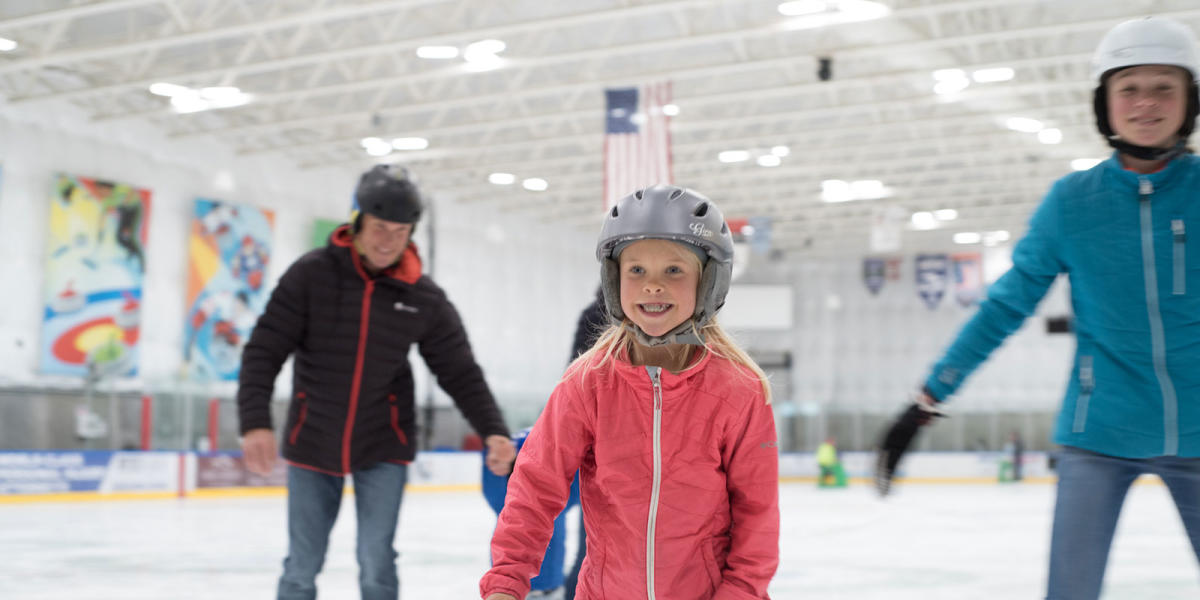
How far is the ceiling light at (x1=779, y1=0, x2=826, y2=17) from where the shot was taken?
41.1 feet

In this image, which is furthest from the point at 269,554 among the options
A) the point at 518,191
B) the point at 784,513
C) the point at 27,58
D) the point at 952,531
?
the point at 518,191

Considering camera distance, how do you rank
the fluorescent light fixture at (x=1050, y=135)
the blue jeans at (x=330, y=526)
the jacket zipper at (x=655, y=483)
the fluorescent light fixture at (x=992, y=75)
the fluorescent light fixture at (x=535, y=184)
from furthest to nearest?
the fluorescent light fixture at (x=535, y=184), the fluorescent light fixture at (x=1050, y=135), the fluorescent light fixture at (x=992, y=75), the blue jeans at (x=330, y=526), the jacket zipper at (x=655, y=483)

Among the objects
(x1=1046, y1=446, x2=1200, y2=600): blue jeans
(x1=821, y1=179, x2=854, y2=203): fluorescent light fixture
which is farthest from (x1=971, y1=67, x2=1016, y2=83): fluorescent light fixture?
(x1=1046, y1=446, x2=1200, y2=600): blue jeans

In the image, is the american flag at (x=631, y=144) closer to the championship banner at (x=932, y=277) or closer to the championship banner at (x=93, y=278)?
the championship banner at (x=93, y=278)

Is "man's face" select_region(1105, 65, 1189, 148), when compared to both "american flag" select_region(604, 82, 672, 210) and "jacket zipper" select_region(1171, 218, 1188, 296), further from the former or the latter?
"american flag" select_region(604, 82, 672, 210)

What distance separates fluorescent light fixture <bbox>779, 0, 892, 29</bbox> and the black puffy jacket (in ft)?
33.3

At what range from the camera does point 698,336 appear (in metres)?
1.91

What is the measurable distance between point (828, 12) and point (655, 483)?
11.9 meters

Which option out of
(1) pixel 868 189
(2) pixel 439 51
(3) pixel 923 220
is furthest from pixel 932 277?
(2) pixel 439 51

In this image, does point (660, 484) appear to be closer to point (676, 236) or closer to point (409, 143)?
point (676, 236)

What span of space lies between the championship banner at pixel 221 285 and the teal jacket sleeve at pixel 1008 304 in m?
16.7

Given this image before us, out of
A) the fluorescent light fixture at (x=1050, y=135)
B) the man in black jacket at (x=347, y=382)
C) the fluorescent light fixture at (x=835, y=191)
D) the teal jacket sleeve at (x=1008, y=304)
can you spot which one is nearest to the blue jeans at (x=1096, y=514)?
the teal jacket sleeve at (x=1008, y=304)

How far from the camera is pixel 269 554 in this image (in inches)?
284

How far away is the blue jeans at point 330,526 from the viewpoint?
120 inches
